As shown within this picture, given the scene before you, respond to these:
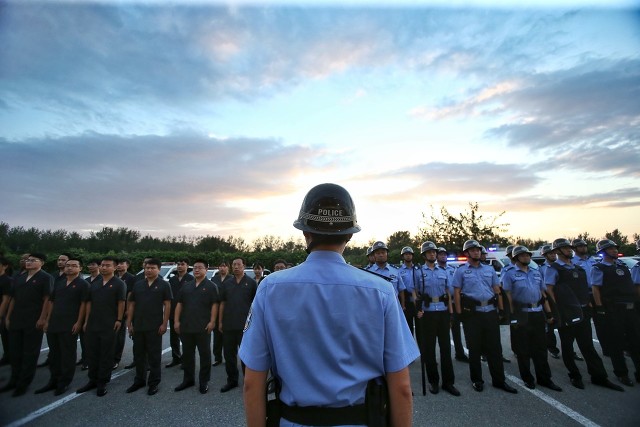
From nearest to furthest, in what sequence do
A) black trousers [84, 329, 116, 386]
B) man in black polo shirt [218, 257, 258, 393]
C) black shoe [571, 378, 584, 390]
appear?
black shoe [571, 378, 584, 390]
black trousers [84, 329, 116, 386]
man in black polo shirt [218, 257, 258, 393]

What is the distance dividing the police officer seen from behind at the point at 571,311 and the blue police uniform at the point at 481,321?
126cm

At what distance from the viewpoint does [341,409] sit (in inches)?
58.6

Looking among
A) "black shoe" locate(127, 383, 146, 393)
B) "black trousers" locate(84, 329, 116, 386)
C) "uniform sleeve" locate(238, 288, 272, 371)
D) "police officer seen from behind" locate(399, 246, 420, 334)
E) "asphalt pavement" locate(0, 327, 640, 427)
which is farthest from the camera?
"police officer seen from behind" locate(399, 246, 420, 334)

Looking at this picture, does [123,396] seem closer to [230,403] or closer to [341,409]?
[230,403]

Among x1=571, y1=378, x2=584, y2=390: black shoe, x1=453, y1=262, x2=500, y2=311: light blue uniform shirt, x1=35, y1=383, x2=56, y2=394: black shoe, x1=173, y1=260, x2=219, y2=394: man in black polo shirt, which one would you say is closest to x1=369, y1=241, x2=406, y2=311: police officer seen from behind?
x1=453, y1=262, x2=500, y2=311: light blue uniform shirt

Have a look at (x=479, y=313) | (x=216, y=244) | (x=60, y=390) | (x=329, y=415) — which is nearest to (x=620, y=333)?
(x=479, y=313)

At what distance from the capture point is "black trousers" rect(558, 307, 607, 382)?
538 cm

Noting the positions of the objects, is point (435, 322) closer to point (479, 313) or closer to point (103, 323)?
point (479, 313)

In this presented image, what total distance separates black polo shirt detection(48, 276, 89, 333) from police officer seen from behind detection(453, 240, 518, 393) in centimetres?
691

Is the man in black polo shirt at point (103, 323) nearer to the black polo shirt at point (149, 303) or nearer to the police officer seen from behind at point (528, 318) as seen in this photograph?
the black polo shirt at point (149, 303)

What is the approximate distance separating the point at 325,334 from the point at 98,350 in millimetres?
6222

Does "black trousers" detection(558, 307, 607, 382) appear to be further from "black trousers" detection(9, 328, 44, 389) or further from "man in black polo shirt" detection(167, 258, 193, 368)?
"black trousers" detection(9, 328, 44, 389)

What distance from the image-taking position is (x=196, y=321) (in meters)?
6.03

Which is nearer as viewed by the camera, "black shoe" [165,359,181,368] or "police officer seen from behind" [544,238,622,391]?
"police officer seen from behind" [544,238,622,391]
